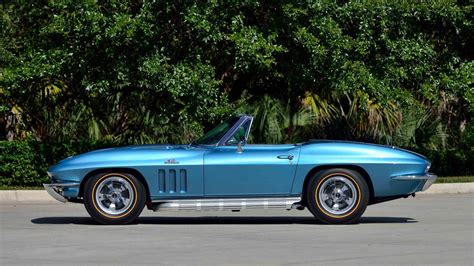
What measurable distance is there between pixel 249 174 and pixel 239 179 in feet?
0.46

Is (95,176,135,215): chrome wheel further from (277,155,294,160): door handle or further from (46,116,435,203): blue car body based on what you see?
(277,155,294,160): door handle

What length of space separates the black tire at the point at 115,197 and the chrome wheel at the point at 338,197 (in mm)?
2287

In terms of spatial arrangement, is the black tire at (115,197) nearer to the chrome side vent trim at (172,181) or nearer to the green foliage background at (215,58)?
the chrome side vent trim at (172,181)

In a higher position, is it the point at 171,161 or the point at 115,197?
the point at 171,161

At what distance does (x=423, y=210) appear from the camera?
16.2 metres

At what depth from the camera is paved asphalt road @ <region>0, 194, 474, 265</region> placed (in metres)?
10.0

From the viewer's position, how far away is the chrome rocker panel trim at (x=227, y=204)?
1328 cm

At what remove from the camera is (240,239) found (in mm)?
11734

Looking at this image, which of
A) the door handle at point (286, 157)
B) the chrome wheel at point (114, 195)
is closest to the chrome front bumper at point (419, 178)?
the door handle at point (286, 157)

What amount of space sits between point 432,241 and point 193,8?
972 centimetres

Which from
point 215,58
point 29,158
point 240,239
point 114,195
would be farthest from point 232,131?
point 29,158

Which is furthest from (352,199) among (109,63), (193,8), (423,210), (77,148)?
(77,148)

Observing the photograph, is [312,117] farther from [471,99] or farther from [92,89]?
[92,89]

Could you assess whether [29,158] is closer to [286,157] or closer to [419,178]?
[286,157]
